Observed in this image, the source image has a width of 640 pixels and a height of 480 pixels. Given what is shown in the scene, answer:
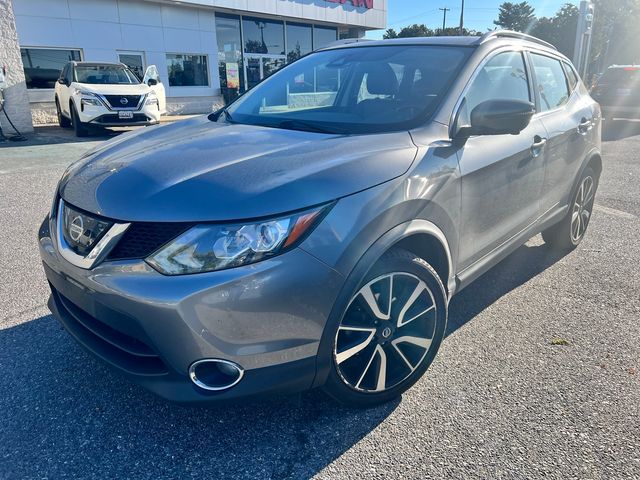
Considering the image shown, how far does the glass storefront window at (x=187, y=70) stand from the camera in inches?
735

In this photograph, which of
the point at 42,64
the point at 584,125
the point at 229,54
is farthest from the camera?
the point at 229,54

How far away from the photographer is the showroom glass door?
17328mm

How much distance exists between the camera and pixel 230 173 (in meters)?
2.01

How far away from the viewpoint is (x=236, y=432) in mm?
2227

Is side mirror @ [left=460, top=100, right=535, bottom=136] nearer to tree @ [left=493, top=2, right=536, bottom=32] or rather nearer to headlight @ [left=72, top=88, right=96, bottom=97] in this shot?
headlight @ [left=72, top=88, right=96, bottom=97]

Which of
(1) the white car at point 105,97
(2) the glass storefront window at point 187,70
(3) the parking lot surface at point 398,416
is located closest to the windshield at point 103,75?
(1) the white car at point 105,97

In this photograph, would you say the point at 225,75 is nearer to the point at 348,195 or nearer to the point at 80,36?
the point at 80,36

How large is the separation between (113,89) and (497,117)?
37.2ft

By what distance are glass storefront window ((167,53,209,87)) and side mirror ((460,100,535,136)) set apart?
1808cm

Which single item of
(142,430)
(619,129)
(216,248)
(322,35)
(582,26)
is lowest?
(619,129)

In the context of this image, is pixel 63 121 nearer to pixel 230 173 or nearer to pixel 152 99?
A: pixel 152 99

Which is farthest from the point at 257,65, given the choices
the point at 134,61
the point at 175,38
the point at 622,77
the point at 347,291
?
the point at 347,291

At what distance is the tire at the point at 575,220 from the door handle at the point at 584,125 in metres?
0.35

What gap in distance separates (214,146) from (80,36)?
54.3 ft
